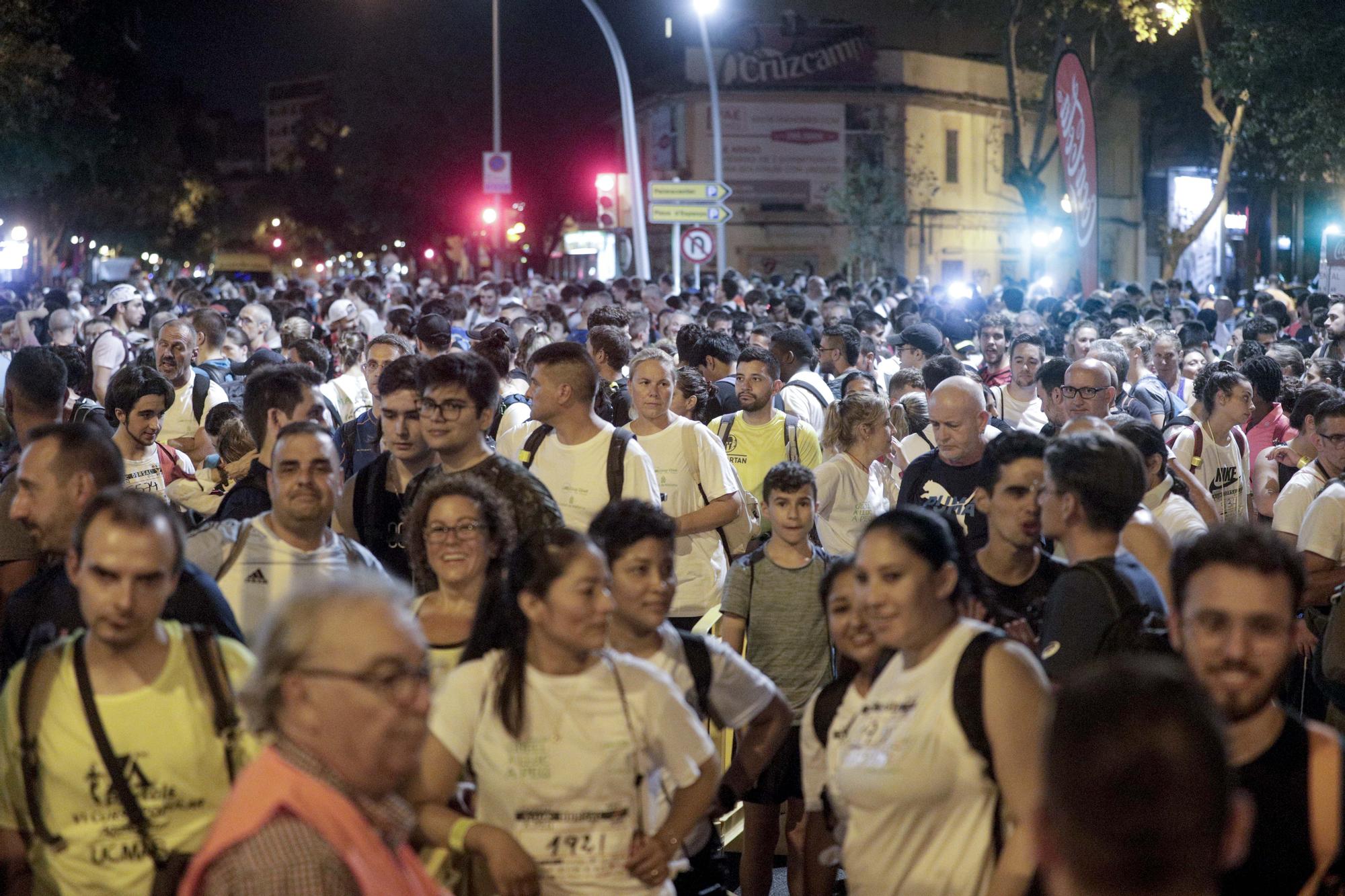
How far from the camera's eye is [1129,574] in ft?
13.5

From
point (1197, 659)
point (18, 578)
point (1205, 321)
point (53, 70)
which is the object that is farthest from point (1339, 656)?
point (53, 70)

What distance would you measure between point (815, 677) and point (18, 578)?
3.00 meters

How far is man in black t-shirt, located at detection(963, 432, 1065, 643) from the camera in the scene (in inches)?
199

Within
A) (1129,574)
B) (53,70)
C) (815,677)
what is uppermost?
(53,70)

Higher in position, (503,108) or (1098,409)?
(503,108)

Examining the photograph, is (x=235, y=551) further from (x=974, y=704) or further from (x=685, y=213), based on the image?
(x=685, y=213)

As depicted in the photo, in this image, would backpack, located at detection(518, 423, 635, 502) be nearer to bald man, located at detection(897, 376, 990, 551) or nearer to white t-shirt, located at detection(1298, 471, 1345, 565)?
bald man, located at detection(897, 376, 990, 551)

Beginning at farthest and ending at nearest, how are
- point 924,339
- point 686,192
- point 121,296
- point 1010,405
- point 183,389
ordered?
point 686,192 < point 121,296 < point 924,339 < point 1010,405 < point 183,389

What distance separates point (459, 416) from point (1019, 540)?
214cm

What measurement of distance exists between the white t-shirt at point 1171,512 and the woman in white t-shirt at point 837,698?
1848 mm


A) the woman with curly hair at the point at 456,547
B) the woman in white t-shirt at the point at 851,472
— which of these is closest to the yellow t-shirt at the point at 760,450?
the woman in white t-shirt at the point at 851,472

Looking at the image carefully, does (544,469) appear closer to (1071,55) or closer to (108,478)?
(108,478)

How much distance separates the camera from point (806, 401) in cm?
1002

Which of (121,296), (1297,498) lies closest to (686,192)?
(121,296)
